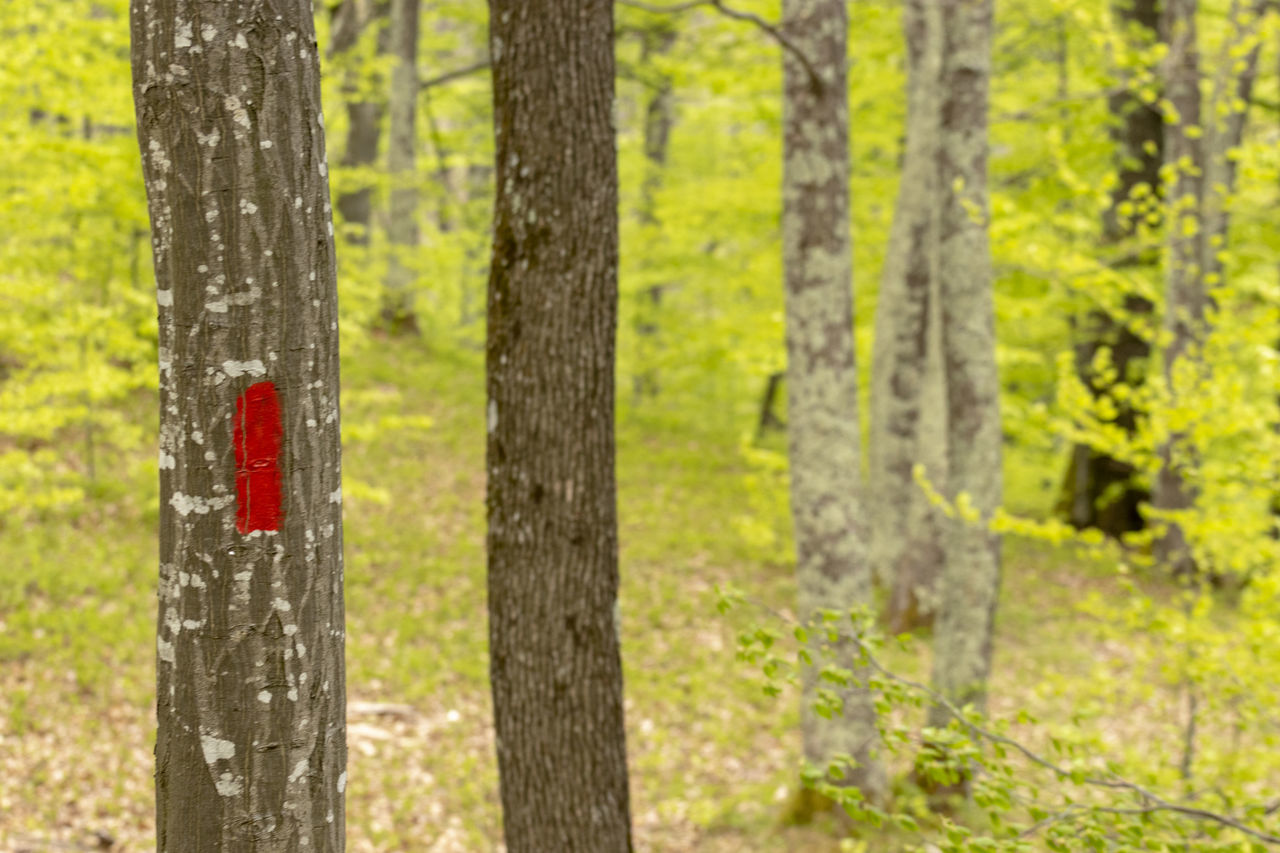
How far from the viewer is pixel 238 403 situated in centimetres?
172

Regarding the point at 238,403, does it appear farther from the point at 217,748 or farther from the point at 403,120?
the point at 403,120

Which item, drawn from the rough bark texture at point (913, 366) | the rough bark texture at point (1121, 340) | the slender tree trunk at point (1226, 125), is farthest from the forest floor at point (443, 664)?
the slender tree trunk at point (1226, 125)

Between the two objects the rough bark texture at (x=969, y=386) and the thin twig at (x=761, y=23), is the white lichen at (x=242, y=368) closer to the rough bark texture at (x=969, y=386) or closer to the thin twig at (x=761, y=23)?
the thin twig at (x=761, y=23)

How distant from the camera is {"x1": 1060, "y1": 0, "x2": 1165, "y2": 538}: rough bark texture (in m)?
14.4

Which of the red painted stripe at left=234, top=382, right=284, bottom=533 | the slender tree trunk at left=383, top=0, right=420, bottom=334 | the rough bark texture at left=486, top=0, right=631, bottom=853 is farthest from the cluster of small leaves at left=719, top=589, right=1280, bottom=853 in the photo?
the slender tree trunk at left=383, top=0, right=420, bottom=334

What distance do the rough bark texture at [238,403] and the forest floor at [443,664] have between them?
3.21 m

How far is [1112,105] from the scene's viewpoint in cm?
1491

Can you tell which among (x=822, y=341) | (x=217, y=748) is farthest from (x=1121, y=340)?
(x=217, y=748)

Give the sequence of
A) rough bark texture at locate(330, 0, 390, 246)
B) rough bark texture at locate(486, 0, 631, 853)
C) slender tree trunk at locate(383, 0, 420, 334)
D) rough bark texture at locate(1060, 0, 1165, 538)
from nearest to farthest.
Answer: rough bark texture at locate(486, 0, 631, 853)
rough bark texture at locate(1060, 0, 1165, 538)
slender tree trunk at locate(383, 0, 420, 334)
rough bark texture at locate(330, 0, 390, 246)

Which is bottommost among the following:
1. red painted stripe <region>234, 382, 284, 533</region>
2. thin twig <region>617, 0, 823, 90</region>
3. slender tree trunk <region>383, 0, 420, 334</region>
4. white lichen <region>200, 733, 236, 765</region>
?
white lichen <region>200, 733, 236, 765</region>

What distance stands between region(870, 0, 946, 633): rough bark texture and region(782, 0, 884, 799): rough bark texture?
181 inches

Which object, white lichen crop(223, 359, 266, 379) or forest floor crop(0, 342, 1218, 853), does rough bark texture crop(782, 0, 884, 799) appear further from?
white lichen crop(223, 359, 266, 379)

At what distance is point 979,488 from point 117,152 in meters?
7.74

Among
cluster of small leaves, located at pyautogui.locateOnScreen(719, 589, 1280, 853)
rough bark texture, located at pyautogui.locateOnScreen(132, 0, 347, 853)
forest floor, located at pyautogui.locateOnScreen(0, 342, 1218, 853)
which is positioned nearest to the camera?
rough bark texture, located at pyautogui.locateOnScreen(132, 0, 347, 853)
